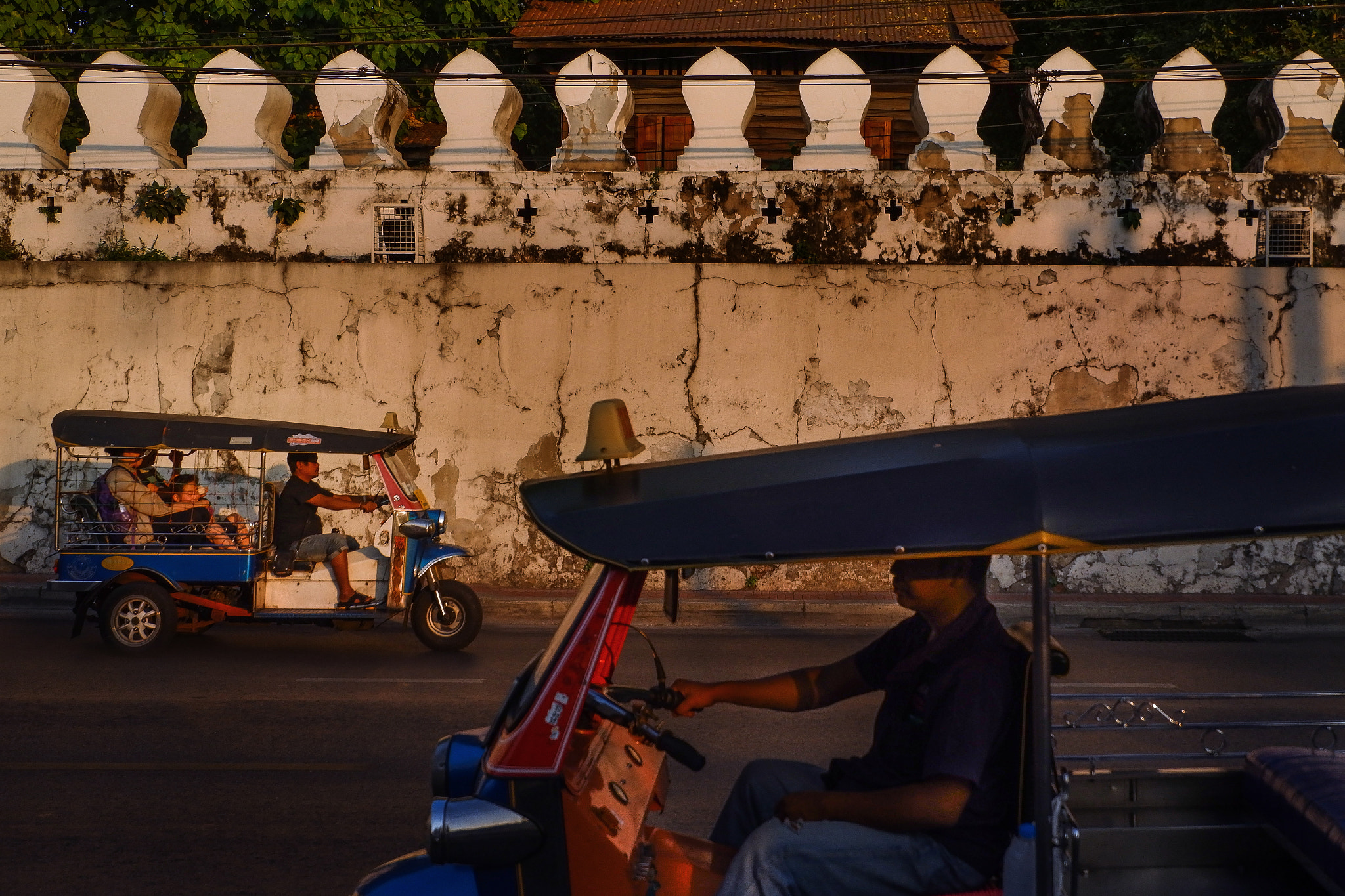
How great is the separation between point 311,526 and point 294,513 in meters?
0.17

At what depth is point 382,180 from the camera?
12.3m

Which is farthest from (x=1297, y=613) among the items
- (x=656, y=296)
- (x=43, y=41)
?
(x=43, y=41)

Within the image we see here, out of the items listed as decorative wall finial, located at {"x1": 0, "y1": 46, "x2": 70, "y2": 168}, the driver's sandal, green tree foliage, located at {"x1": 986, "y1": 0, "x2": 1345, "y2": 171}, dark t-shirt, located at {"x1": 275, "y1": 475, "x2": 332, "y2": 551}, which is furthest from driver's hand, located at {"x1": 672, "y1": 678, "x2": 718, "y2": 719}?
green tree foliage, located at {"x1": 986, "y1": 0, "x2": 1345, "y2": 171}

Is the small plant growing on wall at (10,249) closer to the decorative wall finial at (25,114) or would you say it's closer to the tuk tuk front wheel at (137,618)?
the decorative wall finial at (25,114)

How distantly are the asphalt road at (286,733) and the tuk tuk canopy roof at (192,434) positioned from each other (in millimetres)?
1529

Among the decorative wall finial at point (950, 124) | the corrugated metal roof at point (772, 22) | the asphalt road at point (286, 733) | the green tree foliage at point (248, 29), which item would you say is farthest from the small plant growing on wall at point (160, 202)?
the decorative wall finial at point (950, 124)

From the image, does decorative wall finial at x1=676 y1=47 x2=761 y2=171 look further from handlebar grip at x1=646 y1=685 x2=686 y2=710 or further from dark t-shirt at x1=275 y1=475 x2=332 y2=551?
handlebar grip at x1=646 y1=685 x2=686 y2=710

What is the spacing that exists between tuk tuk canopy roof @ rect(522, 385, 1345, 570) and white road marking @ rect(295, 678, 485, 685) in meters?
5.46

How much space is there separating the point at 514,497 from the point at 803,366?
323 cm

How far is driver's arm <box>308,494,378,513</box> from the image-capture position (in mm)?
9453

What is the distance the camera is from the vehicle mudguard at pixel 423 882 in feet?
8.22

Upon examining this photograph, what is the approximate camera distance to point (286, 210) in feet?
40.3

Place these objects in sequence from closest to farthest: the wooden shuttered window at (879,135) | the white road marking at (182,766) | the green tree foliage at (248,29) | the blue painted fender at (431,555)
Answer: the white road marking at (182,766) → the blue painted fender at (431,555) → the green tree foliage at (248,29) → the wooden shuttered window at (879,135)

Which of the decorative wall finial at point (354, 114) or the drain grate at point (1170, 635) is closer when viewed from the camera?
the drain grate at point (1170, 635)
